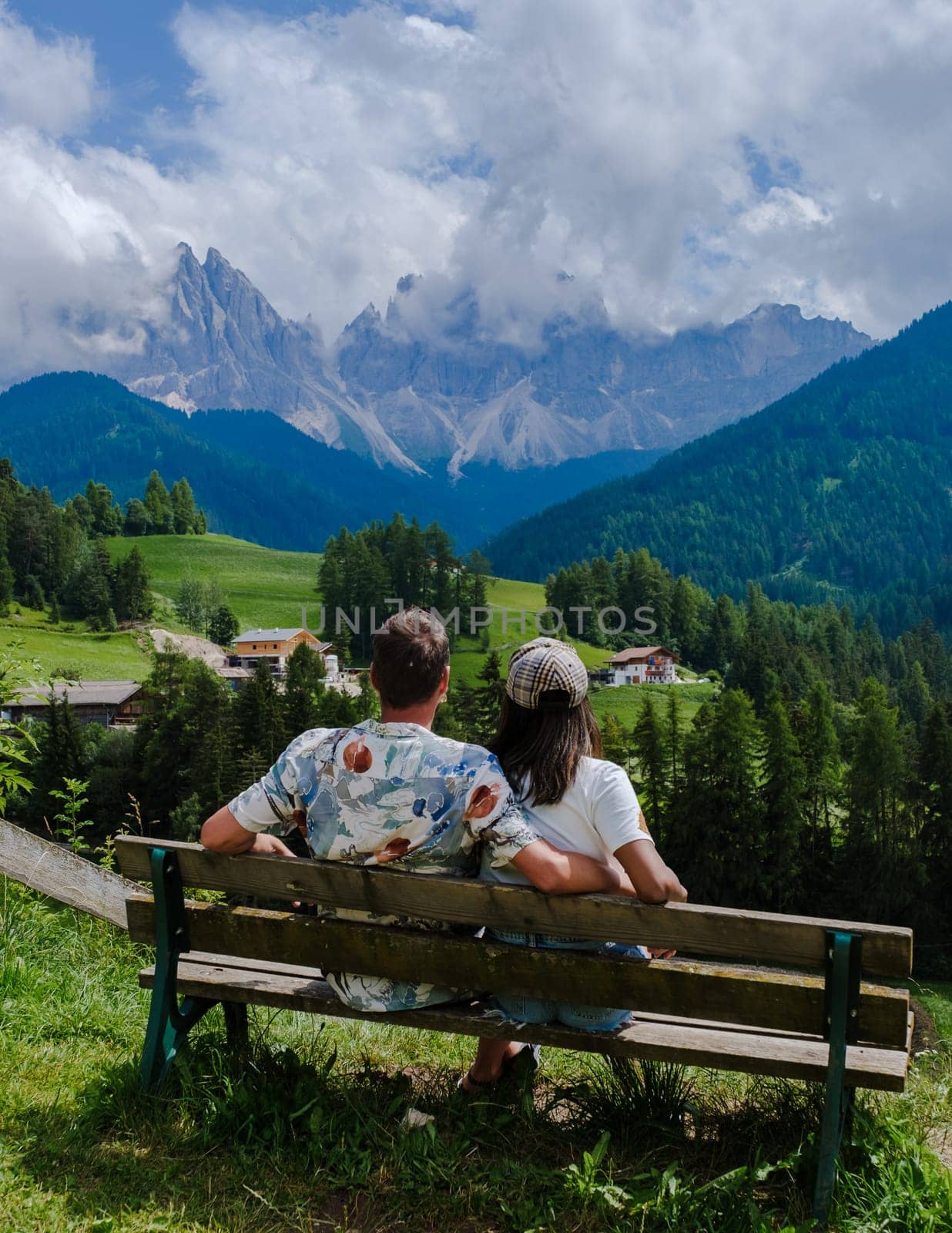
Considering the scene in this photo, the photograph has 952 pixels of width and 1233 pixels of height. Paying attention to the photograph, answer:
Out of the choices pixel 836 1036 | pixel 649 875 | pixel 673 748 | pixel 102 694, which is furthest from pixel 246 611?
pixel 836 1036

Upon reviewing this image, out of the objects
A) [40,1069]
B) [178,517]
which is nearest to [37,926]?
[40,1069]

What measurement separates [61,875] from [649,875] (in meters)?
4.38

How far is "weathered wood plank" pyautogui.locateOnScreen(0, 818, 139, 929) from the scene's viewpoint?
620 centimetres

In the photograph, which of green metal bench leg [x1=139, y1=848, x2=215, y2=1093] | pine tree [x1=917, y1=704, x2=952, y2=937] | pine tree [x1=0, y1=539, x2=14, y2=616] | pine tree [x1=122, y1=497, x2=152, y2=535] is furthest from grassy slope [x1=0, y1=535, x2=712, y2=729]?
green metal bench leg [x1=139, y1=848, x2=215, y2=1093]

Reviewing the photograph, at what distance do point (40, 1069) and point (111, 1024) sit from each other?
0.63m

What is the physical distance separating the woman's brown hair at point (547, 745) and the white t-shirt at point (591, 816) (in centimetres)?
4

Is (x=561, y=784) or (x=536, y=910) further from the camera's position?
(x=561, y=784)

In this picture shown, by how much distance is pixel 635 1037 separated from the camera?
4.27m

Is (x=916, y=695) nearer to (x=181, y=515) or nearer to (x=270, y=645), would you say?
(x=270, y=645)

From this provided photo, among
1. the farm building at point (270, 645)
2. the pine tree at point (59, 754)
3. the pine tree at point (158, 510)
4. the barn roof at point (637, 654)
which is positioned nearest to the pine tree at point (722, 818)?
the pine tree at point (59, 754)

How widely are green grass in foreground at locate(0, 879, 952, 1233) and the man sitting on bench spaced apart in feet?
2.01

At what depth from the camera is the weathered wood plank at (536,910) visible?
3.79m

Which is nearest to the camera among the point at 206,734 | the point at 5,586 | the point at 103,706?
the point at 206,734

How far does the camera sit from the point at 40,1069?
4.99 metres
